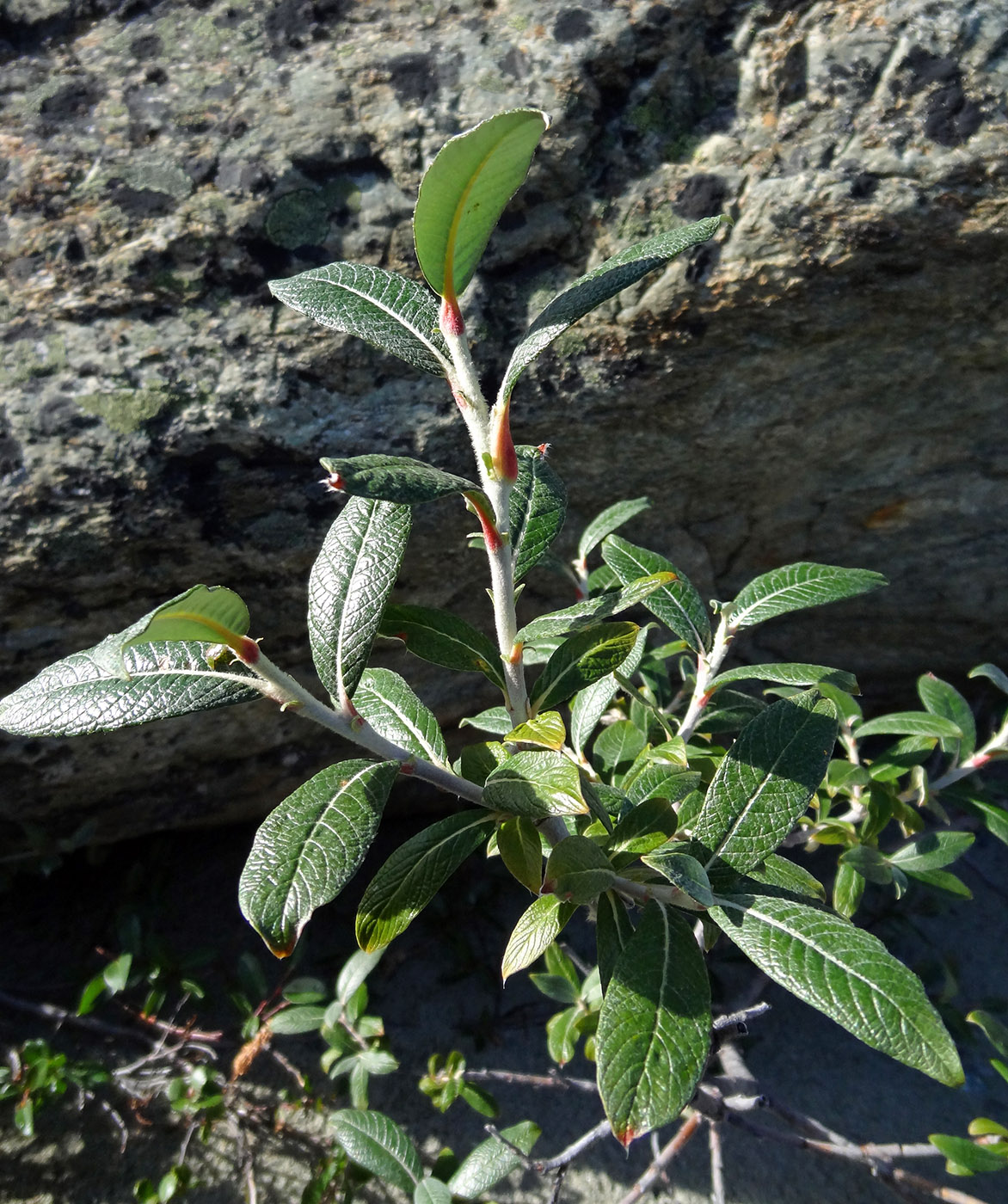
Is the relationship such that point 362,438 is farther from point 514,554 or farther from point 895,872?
point 895,872

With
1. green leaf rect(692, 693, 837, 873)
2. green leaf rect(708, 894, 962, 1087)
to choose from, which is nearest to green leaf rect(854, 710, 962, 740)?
green leaf rect(692, 693, 837, 873)

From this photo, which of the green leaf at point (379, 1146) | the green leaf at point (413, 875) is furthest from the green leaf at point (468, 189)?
the green leaf at point (379, 1146)

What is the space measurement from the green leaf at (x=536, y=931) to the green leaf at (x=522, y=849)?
0.06 metres

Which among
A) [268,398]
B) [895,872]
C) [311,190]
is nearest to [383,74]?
[311,190]

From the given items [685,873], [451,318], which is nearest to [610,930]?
[685,873]

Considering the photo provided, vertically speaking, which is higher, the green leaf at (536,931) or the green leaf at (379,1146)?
the green leaf at (536,931)

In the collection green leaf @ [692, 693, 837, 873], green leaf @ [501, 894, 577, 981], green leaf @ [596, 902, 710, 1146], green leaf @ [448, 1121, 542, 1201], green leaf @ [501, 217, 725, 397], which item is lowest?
green leaf @ [448, 1121, 542, 1201]

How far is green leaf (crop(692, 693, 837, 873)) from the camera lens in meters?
0.94

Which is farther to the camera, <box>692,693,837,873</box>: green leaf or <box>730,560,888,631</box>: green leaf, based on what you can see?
<box>730,560,888,631</box>: green leaf

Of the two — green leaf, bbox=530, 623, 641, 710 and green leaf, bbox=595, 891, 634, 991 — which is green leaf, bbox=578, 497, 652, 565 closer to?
green leaf, bbox=530, 623, 641, 710

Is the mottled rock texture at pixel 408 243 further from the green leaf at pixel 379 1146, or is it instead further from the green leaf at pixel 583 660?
the green leaf at pixel 379 1146

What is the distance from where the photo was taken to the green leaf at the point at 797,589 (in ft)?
3.66

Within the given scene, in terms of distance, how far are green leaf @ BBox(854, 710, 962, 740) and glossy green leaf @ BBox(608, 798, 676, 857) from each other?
57 centimetres

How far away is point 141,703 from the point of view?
79 centimetres
